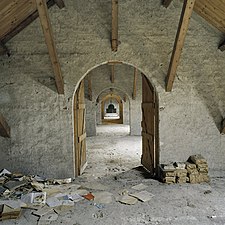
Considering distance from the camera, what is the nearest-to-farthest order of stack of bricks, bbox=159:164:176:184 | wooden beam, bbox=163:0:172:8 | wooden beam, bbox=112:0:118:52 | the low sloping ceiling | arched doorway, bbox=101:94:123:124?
the low sloping ceiling < wooden beam, bbox=112:0:118:52 < stack of bricks, bbox=159:164:176:184 < wooden beam, bbox=163:0:172:8 < arched doorway, bbox=101:94:123:124

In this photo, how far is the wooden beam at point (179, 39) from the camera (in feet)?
12.6

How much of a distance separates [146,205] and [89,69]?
3.02 m

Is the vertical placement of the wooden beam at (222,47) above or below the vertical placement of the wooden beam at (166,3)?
below

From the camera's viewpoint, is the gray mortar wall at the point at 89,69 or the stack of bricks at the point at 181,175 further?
the gray mortar wall at the point at 89,69

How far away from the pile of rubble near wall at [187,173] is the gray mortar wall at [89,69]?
0.32 metres

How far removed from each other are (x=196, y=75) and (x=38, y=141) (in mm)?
3842

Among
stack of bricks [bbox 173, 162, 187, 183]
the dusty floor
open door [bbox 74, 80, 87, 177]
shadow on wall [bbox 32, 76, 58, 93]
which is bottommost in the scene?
the dusty floor

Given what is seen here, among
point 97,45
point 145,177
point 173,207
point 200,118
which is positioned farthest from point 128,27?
point 173,207

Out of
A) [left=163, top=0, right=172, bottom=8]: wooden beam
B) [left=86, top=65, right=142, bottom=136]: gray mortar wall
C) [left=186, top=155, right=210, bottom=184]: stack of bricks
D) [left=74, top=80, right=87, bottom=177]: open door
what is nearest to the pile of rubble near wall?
[left=186, top=155, right=210, bottom=184]: stack of bricks

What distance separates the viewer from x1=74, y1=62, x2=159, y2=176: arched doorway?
5312 mm

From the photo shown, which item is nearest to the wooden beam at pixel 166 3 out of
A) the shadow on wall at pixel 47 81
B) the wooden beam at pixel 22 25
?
the wooden beam at pixel 22 25

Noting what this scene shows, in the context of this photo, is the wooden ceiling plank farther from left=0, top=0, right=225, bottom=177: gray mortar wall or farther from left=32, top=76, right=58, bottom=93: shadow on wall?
left=32, top=76, right=58, bottom=93: shadow on wall

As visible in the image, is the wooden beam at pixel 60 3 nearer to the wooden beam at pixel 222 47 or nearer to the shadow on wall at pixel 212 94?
the shadow on wall at pixel 212 94

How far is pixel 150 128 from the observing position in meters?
5.63
